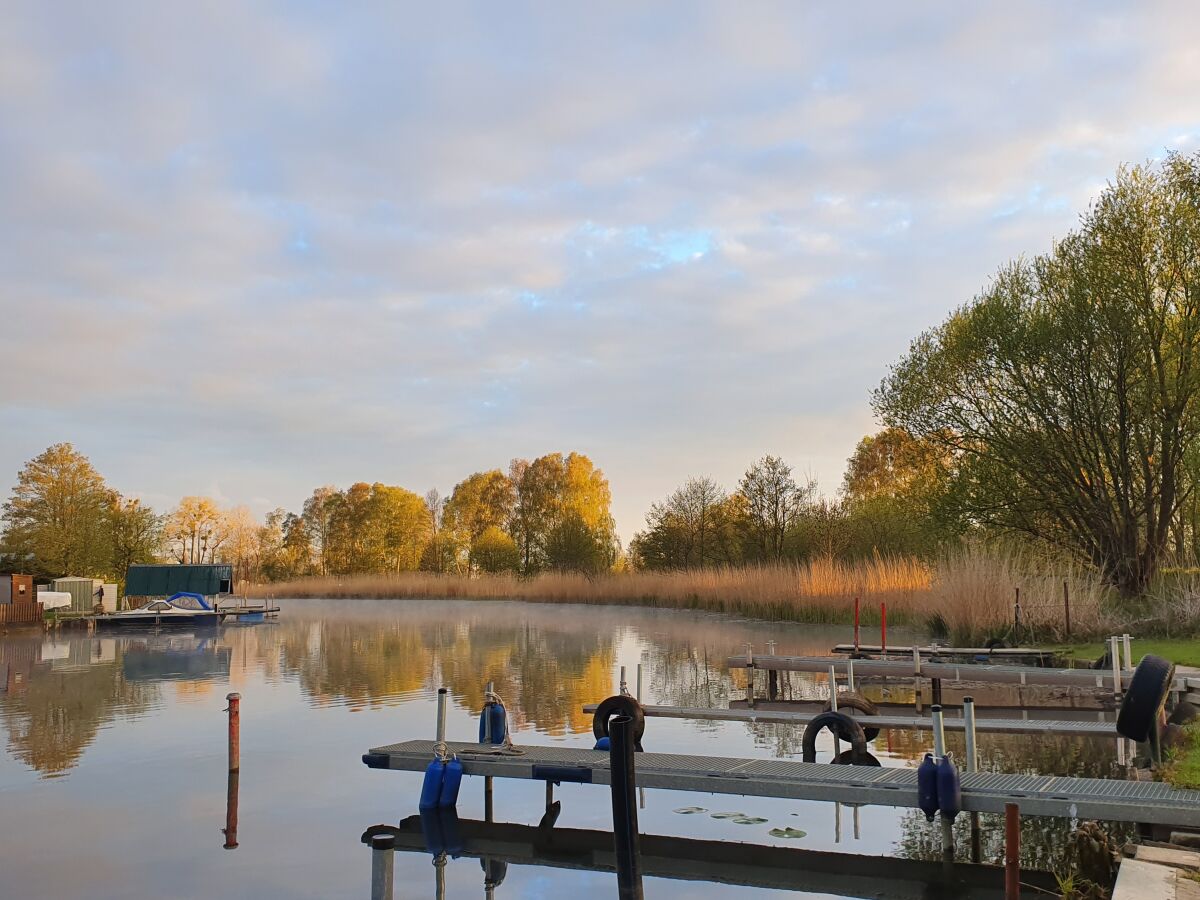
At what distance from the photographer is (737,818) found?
1126 cm

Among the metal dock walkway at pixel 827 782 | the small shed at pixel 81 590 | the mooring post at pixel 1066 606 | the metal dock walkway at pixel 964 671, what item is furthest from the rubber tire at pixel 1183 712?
the small shed at pixel 81 590

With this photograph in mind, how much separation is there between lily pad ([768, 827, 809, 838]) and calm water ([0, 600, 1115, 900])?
0.41 ft

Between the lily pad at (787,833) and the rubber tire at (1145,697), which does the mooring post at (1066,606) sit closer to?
the rubber tire at (1145,697)

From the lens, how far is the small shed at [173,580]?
171ft

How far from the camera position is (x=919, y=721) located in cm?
1409

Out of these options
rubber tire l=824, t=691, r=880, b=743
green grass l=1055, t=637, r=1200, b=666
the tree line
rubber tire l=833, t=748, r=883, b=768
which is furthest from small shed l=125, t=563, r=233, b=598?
rubber tire l=833, t=748, r=883, b=768

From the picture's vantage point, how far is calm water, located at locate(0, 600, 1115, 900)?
9391 millimetres

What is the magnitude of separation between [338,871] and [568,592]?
43.6 metres

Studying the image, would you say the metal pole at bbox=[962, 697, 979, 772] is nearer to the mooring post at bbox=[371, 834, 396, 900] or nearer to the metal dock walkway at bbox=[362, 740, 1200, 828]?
the metal dock walkway at bbox=[362, 740, 1200, 828]

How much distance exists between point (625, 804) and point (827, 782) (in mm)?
3061

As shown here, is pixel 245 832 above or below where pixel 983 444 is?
below

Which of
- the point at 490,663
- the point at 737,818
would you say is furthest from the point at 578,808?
the point at 490,663

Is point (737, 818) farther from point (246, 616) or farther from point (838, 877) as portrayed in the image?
point (246, 616)

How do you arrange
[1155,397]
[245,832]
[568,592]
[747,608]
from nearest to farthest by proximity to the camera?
1. [245,832]
2. [1155,397]
3. [747,608]
4. [568,592]
